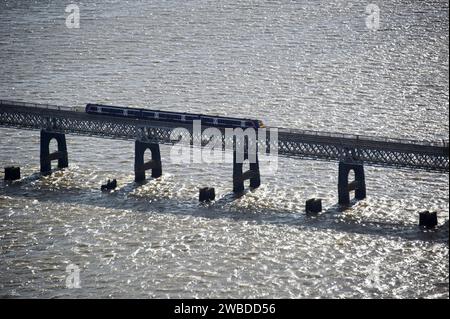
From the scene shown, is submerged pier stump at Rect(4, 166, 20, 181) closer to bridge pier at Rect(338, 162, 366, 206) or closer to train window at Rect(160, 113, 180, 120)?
train window at Rect(160, 113, 180, 120)

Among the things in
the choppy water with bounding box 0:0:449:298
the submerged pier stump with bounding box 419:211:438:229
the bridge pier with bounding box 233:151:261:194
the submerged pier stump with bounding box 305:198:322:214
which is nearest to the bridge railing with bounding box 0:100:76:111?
the choppy water with bounding box 0:0:449:298

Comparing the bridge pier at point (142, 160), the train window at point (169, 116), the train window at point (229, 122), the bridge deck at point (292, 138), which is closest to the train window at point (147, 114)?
the bridge deck at point (292, 138)

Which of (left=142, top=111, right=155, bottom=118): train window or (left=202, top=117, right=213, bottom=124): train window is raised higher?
(left=142, top=111, right=155, bottom=118): train window

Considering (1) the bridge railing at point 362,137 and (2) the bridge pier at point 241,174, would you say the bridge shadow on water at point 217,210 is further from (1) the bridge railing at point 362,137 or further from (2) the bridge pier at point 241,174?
(1) the bridge railing at point 362,137

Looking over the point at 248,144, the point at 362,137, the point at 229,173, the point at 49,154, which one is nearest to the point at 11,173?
the point at 49,154

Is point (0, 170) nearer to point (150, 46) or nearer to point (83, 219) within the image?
point (83, 219)

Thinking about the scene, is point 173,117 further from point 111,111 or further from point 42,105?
point 42,105
